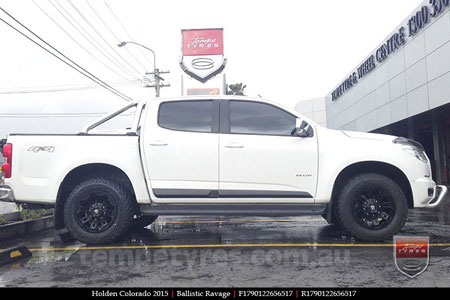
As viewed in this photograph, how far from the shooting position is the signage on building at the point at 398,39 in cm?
1512

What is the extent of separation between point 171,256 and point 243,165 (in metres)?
1.47

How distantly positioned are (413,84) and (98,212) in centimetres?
1694

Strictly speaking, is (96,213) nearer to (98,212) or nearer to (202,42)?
(98,212)

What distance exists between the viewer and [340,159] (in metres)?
4.92

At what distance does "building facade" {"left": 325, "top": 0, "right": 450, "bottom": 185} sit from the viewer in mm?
15041

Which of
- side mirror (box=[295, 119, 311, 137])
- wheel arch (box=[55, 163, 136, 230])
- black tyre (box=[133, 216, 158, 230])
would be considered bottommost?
black tyre (box=[133, 216, 158, 230])

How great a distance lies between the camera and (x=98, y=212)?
4988mm

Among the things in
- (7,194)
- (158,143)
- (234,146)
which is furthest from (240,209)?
(7,194)

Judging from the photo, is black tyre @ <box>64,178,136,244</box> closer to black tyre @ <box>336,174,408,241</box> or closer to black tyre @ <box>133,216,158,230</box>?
black tyre @ <box>133,216,158,230</box>

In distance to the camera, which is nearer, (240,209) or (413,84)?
(240,209)

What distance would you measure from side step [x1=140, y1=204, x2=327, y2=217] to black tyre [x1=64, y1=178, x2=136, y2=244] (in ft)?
1.04

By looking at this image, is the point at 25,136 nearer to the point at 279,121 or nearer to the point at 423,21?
the point at 279,121

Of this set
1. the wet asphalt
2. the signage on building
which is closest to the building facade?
the signage on building

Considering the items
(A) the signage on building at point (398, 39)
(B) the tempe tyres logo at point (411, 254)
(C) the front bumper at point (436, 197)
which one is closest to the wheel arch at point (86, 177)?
(B) the tempe tyres logo at point (411, 254)
